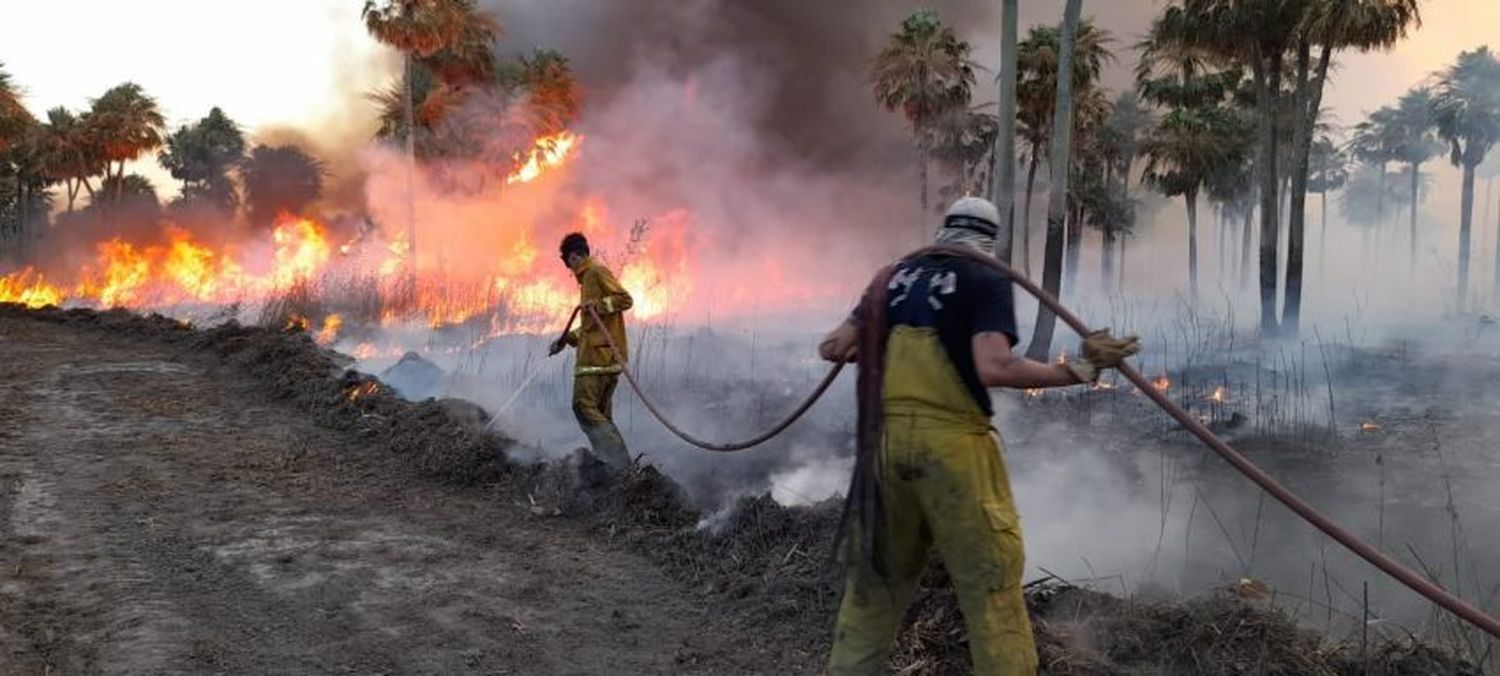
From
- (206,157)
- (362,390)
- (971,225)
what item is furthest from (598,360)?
(206,157)

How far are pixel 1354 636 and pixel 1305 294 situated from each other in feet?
118

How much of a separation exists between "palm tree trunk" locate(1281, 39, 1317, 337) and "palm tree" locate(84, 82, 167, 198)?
39.9 m

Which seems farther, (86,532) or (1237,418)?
(1237,418)

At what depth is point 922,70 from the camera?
26.6 meters

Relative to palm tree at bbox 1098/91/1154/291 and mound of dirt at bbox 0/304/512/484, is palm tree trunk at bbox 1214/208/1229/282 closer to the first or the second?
palm tree at bbox 1098/91/1154/291

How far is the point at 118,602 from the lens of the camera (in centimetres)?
397

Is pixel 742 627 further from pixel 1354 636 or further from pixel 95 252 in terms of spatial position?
pixel 95 252

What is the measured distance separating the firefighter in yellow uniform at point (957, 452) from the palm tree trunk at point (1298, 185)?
56.1ft

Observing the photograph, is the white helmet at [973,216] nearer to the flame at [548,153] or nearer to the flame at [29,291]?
the flame at [548,153]

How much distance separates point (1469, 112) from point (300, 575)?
126 feet

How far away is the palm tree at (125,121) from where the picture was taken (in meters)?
37.6

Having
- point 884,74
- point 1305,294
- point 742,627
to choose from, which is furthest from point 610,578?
point 1305,294

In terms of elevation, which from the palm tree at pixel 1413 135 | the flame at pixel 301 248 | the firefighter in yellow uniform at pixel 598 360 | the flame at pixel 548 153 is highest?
the palm tree at pixel 1413 135

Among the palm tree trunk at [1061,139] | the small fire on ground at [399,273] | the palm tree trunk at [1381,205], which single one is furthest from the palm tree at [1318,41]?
the palm tree trunk at [1381,205]
